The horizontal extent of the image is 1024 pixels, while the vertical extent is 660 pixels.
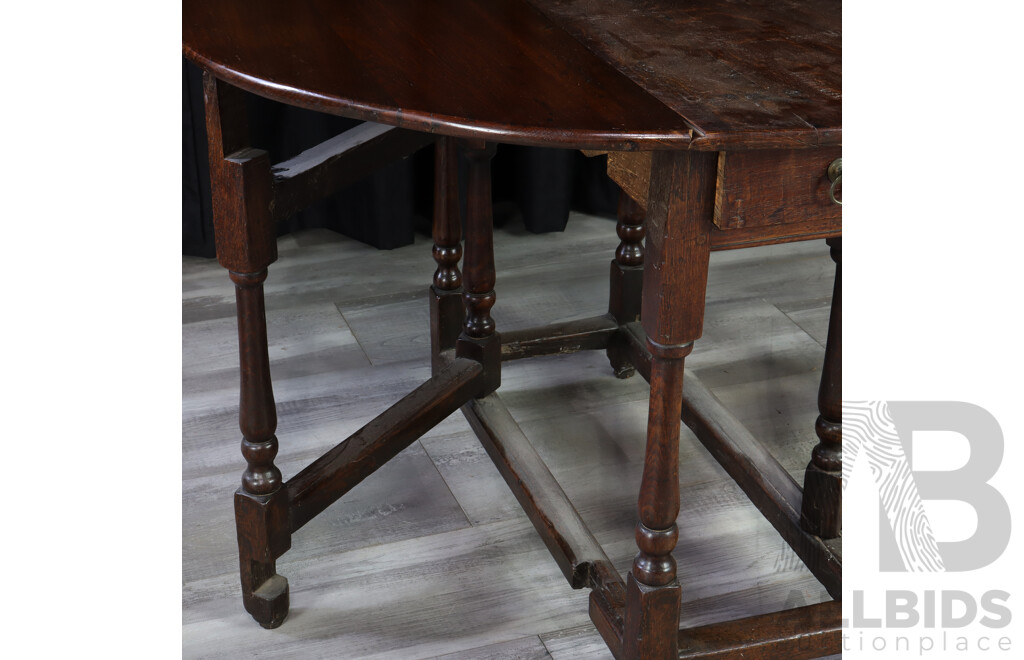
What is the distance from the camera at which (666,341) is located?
3.33ft

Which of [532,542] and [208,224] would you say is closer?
[532,542]

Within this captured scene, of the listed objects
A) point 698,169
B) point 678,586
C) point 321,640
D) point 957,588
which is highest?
point 698,169

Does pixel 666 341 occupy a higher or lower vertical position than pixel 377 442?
higher

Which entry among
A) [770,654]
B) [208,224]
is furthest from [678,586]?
[208,224]

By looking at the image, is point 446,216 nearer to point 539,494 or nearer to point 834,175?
point 539,494

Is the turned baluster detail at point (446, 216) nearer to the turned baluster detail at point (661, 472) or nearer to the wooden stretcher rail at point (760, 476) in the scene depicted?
the wooden stretcher rail at point (760, 476)

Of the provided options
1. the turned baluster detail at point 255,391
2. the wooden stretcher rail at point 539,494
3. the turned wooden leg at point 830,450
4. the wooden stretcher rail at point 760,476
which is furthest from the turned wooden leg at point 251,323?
the turned wooden leg at point 830,450

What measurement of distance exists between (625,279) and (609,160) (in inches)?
31.6

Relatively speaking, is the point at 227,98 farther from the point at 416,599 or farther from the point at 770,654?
the point at 770,654

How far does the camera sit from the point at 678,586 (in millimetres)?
1173

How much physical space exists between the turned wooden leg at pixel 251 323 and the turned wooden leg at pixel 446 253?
0.47 metres

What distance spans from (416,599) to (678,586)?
1.32 ft

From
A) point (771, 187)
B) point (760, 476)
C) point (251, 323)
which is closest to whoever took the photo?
point (771, 187)

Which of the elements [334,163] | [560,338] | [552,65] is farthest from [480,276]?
[552,65]
